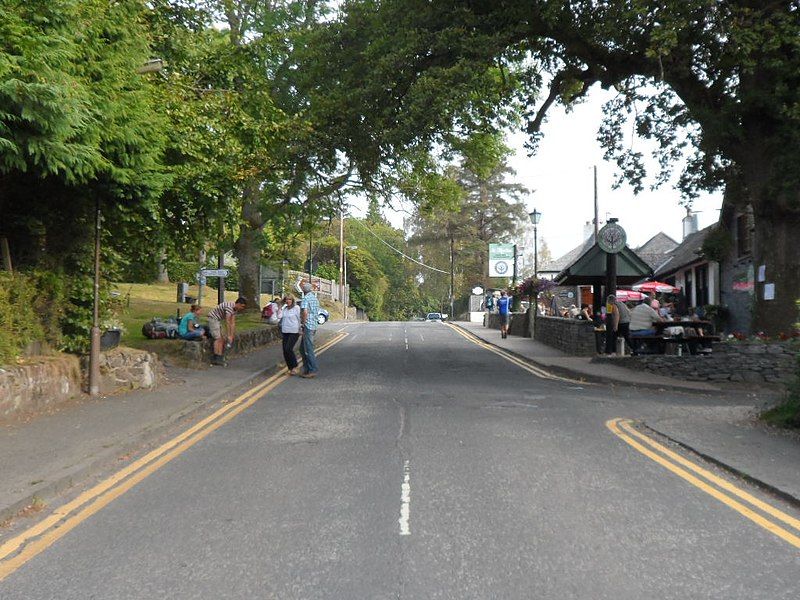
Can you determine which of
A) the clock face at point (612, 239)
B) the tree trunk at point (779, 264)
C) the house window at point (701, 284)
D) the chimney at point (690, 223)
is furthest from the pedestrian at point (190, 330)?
the chimney at point (690, 223)

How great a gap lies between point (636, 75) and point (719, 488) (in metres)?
13.6

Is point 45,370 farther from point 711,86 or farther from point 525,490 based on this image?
point 711,86

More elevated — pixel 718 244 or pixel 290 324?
pixel 718 244

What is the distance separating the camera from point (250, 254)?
1247 inches

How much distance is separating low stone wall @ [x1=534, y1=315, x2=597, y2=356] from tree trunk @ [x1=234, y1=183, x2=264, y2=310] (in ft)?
37.6

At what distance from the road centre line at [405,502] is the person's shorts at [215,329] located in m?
10.7

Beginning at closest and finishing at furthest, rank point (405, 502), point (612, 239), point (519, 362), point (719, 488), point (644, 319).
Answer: point (405, 502) < point (719, 488) < point (612, 239) < point (644, 319) < point (519, 362)

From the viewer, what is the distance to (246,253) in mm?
31594

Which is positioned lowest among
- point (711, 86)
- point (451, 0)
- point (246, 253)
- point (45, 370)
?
point (45, 370)

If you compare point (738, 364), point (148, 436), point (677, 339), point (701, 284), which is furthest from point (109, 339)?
point (701, 284)

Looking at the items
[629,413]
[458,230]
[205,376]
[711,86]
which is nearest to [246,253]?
[205,376]

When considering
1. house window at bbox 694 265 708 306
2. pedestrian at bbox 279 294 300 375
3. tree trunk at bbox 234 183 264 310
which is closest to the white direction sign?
house window at bbox 694 265 708 306

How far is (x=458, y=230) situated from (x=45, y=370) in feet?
204

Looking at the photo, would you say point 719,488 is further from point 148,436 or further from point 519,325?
point 519,325
